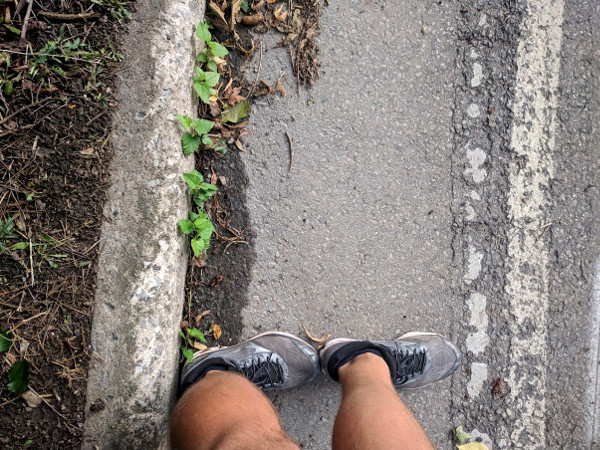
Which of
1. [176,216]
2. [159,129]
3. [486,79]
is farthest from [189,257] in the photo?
[486,79]

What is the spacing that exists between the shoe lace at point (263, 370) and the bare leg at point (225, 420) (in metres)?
0.16

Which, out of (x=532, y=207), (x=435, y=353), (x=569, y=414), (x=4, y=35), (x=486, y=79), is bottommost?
(x=569, y=414)

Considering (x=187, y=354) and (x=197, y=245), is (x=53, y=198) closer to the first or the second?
(x=197, y=245)

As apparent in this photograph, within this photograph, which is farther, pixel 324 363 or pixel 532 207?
pixel 532 207

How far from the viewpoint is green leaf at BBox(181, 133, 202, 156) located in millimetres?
1752

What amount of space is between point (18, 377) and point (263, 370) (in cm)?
95

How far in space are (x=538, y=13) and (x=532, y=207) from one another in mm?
960

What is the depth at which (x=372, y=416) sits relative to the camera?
1.58 m

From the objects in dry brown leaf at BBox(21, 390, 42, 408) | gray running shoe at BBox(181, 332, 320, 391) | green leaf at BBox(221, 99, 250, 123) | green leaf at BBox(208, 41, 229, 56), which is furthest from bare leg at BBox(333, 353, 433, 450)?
green leaf at BBox(208, 41, 229, 56)

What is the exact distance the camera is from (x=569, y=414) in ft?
6.98

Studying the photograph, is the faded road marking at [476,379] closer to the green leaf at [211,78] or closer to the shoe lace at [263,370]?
the shoe lace at [263,370]

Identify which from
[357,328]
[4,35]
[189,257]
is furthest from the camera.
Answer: [357,328]

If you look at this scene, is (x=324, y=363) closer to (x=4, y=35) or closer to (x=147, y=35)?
(x=147, y=35)

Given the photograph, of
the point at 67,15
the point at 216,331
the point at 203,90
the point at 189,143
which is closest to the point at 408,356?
the point at 216,331
